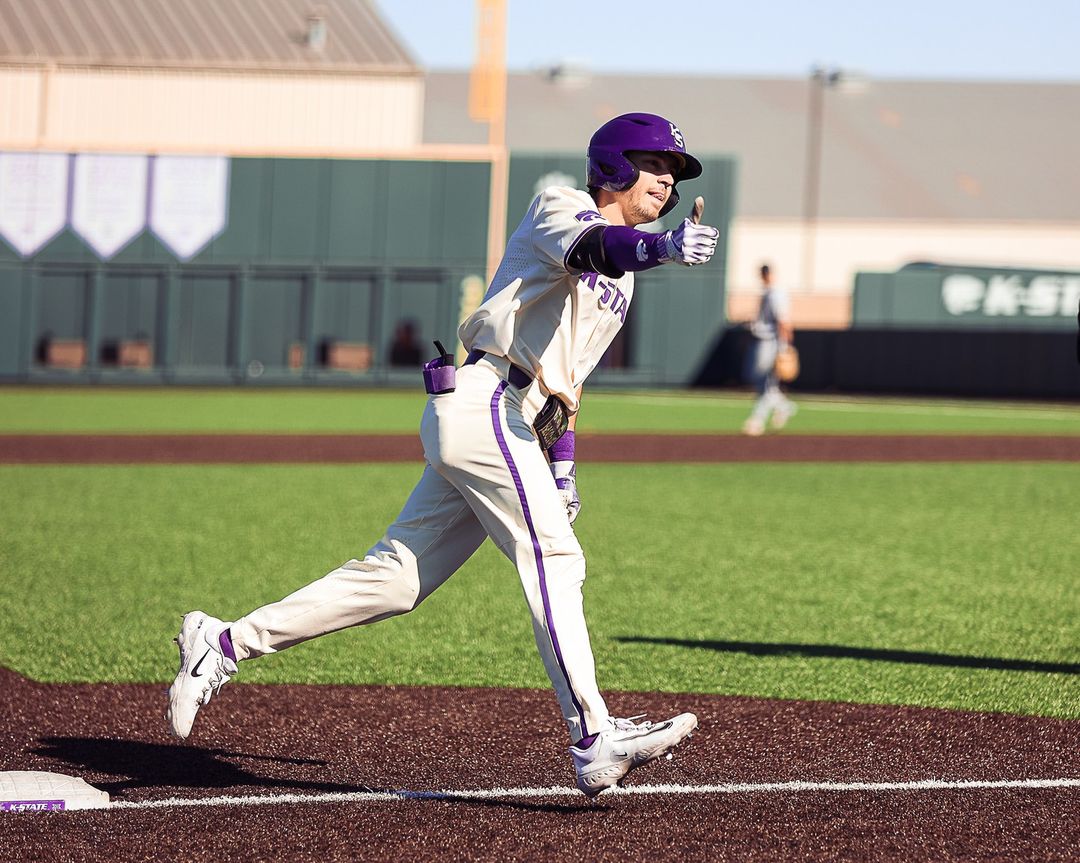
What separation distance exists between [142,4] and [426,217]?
1267 centimetres

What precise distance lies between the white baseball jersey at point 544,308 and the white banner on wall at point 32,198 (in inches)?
1350

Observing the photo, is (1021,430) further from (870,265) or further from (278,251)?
(870,265)

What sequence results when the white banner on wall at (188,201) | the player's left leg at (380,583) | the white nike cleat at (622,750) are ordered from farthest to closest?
1. the white banner on wall at (188,201)
2. the player's left leg at (380,583)
3. the white nike cleat at (622,750)

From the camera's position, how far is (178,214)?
121ft

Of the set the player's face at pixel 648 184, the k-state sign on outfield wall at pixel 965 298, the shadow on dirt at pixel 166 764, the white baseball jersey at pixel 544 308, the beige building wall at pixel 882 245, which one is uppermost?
the beige building wall at pixel 882 245

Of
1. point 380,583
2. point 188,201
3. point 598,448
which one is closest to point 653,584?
point 380,583

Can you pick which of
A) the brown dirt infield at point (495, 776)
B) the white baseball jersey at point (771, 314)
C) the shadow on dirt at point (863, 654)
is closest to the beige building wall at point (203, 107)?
the white baseball jersey at point (771, 314)

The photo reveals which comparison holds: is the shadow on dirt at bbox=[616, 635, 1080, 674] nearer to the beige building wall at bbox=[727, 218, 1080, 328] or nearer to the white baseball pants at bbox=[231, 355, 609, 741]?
the white baseball pants at bbox=[231, 355, 609, 741]

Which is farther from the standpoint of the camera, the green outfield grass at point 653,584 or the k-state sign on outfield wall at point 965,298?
the k-state sign on outfield wall at point 965,298

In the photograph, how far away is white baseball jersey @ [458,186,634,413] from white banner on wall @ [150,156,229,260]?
1319 inches

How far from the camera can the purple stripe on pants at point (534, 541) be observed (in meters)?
4.38

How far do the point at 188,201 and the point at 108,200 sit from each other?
6.09 feet

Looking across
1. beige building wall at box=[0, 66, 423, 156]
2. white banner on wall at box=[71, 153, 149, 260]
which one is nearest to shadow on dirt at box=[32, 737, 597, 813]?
white banner on wall at box=[71, 153, 149, 260]

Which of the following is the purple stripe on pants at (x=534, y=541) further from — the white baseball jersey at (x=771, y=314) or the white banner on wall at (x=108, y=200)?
the white banner on wall at (x=108, y=200)
